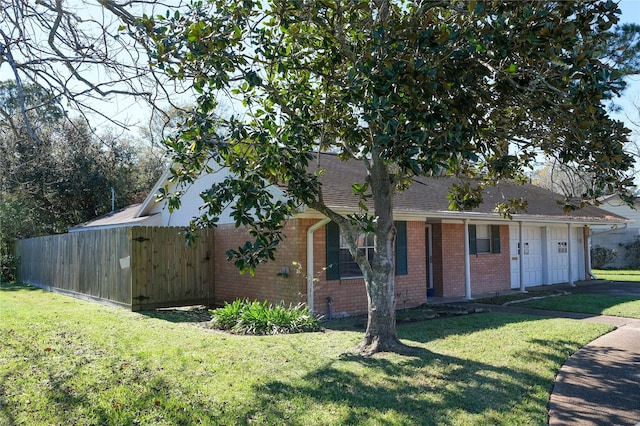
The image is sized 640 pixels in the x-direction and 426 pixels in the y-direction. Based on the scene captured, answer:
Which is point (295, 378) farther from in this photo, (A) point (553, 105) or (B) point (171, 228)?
(B) point (171, 228)

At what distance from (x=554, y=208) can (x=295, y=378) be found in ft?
55.4

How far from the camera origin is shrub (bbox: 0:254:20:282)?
81.2 feet

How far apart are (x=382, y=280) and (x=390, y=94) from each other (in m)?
2.88

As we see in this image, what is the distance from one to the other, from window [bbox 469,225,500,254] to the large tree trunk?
9.12m

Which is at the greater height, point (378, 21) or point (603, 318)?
point (378, 21)

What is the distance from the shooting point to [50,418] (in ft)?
17.1

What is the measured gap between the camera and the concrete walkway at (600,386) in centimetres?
548

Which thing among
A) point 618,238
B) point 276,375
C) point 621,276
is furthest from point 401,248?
point 618,238

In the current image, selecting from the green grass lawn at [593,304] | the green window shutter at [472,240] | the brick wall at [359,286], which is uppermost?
the green window shutter at [472,240]

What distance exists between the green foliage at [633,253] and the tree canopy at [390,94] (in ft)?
91.3

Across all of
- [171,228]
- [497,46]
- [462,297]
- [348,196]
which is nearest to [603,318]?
[462,297]

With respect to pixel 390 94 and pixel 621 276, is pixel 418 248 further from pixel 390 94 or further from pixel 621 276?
pixel 621 276

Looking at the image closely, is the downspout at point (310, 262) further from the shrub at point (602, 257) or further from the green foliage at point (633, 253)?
the green foliage at point (633, 253)

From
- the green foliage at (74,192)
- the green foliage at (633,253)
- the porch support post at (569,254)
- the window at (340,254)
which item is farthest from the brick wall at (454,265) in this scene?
the green foliage at (633,253)
